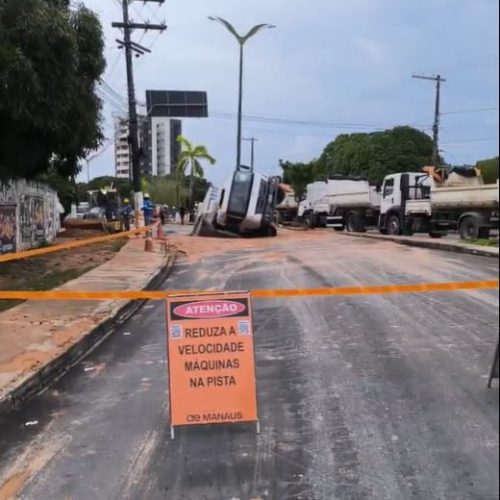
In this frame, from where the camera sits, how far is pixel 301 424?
546cm

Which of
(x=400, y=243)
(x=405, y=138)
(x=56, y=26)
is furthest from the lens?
(x=405, y=138)

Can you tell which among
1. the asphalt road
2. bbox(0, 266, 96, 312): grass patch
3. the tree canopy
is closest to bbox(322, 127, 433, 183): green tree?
the tree canopy

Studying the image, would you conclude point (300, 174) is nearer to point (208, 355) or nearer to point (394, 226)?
point (394, 226)

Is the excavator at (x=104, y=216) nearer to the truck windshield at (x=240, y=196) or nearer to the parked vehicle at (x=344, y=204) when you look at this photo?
the truck windshield at (x=240, y=196)

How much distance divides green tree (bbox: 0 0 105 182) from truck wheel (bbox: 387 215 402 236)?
49.4ft

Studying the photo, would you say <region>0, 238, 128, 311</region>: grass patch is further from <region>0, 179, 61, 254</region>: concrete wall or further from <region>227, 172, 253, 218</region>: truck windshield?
<region>227, 172, 253, 218</region>: truck windshield

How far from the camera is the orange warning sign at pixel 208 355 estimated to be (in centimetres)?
503

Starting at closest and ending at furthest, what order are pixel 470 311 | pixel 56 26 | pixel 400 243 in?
pixel 470 311
pixel 56 26
pixel 400 243

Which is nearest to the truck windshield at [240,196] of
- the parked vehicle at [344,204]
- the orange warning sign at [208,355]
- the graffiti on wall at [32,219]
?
the parked vehicle at [344,204]

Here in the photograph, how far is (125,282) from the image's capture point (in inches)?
554

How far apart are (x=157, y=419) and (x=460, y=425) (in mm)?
2349

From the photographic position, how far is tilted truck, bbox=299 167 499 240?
22.9 m

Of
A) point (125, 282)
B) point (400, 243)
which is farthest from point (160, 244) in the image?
point (125, 282)

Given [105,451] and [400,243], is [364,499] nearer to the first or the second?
[105,451]
